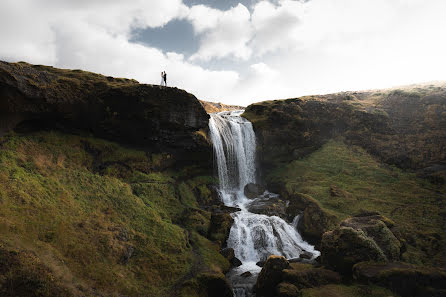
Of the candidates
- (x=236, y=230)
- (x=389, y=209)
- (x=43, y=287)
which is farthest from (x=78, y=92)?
(x=389, y=209)

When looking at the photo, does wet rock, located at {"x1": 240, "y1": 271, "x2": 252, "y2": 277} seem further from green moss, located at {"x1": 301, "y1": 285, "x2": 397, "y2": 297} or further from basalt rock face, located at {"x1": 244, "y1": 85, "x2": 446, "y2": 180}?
basalt rock face, located at {"x1": 244, "y1": 85, "x2": 446, "y2": 180}

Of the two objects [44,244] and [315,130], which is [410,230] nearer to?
[315,130]

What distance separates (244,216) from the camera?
→ 23.6 meters

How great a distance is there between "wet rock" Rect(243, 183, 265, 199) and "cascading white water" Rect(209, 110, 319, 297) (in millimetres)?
656

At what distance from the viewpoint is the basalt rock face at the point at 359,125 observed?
103ft

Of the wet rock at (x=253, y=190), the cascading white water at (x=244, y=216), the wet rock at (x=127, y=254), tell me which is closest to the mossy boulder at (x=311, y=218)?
the cascading white water at (x=244, y=216)

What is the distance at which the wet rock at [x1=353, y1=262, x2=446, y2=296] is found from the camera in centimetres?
1309

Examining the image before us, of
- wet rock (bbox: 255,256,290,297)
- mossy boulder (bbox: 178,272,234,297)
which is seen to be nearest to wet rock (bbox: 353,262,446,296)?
wet rock (bbox: 255,256,290,297)

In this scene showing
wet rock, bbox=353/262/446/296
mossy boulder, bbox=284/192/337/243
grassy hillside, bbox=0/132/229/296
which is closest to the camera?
grassy hillside, bbox=0/132/229/296

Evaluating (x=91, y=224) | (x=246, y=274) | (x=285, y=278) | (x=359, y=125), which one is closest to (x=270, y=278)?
(x=285, y=278)

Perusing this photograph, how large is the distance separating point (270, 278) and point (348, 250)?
5302mm

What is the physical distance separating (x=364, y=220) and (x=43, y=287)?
2062 cm

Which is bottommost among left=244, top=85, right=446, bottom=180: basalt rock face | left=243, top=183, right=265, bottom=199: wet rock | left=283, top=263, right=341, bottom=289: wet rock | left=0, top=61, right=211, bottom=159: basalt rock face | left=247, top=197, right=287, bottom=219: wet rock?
left=283, top=263, right=341, bottom=289: wet rock

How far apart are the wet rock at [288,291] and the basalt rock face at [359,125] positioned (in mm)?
23395
